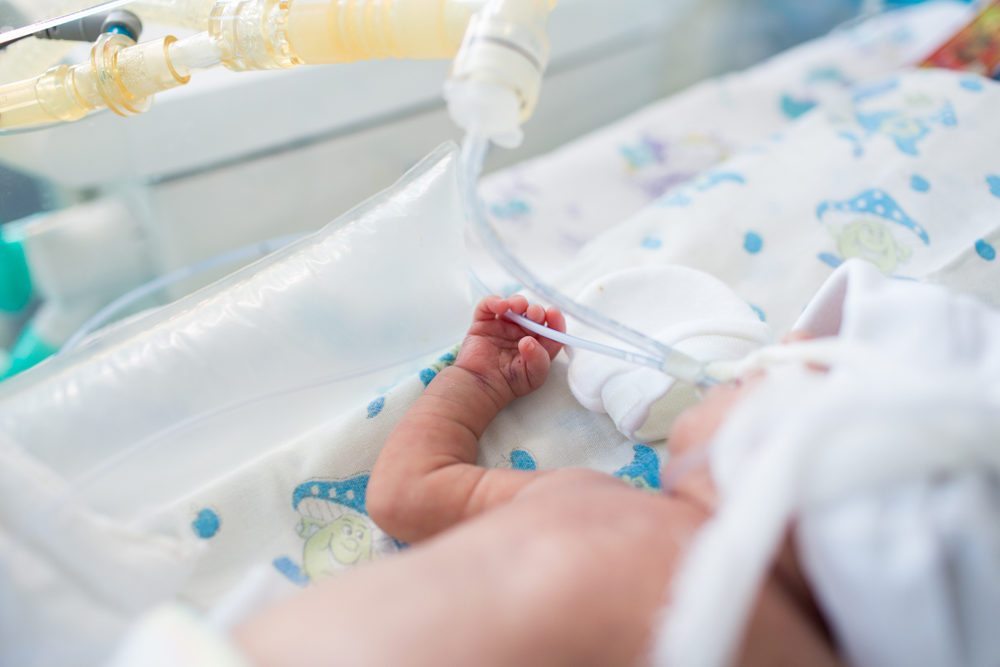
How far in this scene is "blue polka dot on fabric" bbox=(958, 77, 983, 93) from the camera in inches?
42.7

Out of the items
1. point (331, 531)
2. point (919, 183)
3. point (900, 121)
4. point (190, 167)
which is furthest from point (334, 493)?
point (900, 121)

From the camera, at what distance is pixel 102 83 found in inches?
28.6

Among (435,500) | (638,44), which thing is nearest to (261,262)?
(435,500)

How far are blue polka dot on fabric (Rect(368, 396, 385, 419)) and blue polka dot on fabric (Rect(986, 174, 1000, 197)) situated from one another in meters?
0.87

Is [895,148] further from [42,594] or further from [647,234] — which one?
[42,594]

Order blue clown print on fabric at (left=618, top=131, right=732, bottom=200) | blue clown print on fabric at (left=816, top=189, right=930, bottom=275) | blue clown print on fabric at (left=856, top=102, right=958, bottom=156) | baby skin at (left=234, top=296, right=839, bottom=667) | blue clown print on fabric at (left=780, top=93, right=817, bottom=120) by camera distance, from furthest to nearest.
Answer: blue clown print on fabric at (left=780, top=93, right=817, bottom=120), blue clown print on fabric at (left=618, top=131, right=732, bottom=200), blue clown print on fabric at (left=856, top=102, right=958, bottom=156), blue clown print on fabric at (left=816, top=189, right=930, bottom=275), baby skin at (left=234, top=296, right=839, bottom=667)

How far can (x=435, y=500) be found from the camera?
65cm

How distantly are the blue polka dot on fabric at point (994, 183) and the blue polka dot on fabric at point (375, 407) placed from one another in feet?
2.87

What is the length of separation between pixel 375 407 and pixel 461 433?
109 millimetres

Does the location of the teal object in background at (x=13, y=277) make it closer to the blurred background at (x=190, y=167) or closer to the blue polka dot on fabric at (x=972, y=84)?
the blurred background at (x=190, y=167)

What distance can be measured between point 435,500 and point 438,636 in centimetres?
20

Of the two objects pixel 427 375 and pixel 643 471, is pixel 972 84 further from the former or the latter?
pixel 427 375

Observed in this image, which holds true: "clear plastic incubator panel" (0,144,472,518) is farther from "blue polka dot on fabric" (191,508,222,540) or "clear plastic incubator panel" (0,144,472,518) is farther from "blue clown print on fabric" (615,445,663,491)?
"blue clown print on fabric" (615,445,663,491)

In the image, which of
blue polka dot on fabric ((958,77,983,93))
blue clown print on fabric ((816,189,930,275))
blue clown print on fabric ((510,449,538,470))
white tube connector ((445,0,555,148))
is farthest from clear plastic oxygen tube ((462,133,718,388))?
blue polka dot on fabric ((958,77,983,93))
